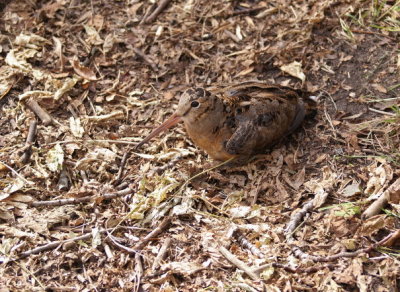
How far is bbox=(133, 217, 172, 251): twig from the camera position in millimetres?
5182

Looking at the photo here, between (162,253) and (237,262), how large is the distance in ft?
2.27

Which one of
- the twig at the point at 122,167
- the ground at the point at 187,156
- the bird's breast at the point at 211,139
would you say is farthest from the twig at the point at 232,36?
the twig at the point at 122,167

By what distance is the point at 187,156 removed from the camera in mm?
6215

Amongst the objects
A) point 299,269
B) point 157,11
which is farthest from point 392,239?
point 157,11

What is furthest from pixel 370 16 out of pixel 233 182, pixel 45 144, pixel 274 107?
pixel 45 144

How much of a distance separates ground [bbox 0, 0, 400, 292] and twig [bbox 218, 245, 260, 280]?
11 mm

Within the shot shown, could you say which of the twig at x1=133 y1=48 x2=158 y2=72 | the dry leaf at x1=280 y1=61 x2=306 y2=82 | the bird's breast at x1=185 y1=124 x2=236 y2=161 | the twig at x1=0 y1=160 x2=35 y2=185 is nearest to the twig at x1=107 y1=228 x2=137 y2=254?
the twig at x1=0 y1=160 x2=35 y2=185

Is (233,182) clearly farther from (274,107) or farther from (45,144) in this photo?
(45,144)

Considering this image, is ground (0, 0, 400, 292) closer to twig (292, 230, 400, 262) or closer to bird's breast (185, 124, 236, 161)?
twig (292, 230, 400, 262)

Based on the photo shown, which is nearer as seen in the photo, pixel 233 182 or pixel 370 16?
pixel 233 182

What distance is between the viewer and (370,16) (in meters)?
7.01

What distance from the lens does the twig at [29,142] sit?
234 inches

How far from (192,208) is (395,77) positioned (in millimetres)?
2810

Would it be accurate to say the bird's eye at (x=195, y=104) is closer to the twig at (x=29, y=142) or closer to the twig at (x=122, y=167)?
the twig at (x=122, y=167)
